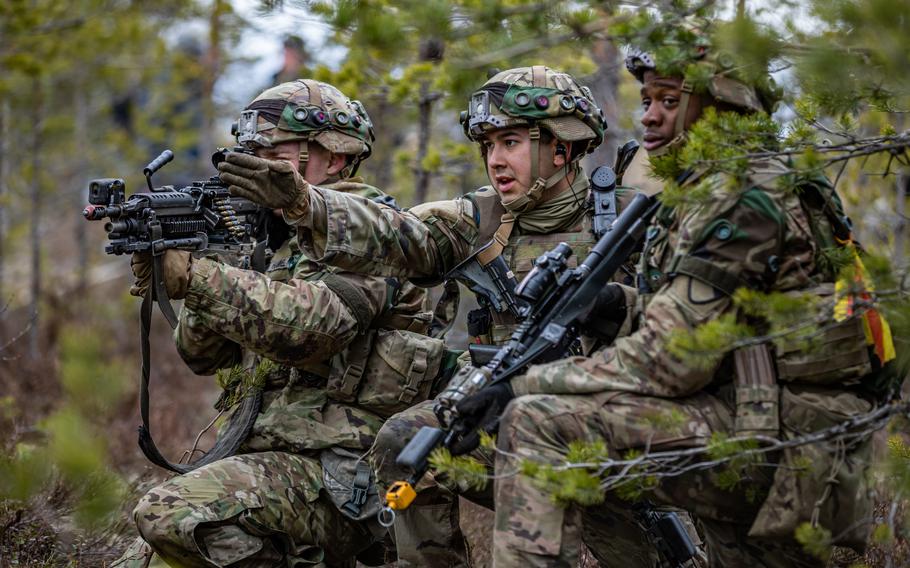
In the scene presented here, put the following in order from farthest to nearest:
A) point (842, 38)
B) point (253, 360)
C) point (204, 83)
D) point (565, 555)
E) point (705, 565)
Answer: point (204, 83) < point (253, 360) < point (705, 565) < point (565, 555) < point (842, 38)

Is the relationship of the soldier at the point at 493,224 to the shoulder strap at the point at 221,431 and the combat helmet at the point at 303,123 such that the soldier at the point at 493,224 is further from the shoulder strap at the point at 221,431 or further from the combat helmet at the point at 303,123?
the shoulder strap at the point at 221,431

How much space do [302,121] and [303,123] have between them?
0.01 metres

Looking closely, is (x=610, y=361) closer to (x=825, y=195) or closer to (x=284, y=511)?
(x=825, y=195)

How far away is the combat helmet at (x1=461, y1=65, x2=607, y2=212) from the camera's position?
198 inches

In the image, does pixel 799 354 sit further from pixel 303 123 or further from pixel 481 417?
pixel 303 123

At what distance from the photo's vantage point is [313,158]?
570 cm

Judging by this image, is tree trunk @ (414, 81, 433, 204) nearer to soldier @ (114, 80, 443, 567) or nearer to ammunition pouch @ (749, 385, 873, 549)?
soldier @ (114, 80, 443, 567)

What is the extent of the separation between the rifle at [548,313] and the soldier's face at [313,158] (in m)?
1.82

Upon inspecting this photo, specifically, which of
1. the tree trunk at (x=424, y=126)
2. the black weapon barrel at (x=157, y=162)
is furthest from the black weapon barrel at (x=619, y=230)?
the tree trunk at (x=424, y=126)

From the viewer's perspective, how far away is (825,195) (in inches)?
156

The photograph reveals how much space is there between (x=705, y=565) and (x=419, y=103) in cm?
507

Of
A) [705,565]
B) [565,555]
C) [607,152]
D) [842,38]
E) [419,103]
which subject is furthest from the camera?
[607,152]

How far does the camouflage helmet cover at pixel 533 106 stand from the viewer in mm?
5031

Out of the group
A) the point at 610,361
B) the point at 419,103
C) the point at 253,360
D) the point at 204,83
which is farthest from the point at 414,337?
the point at 204,83
